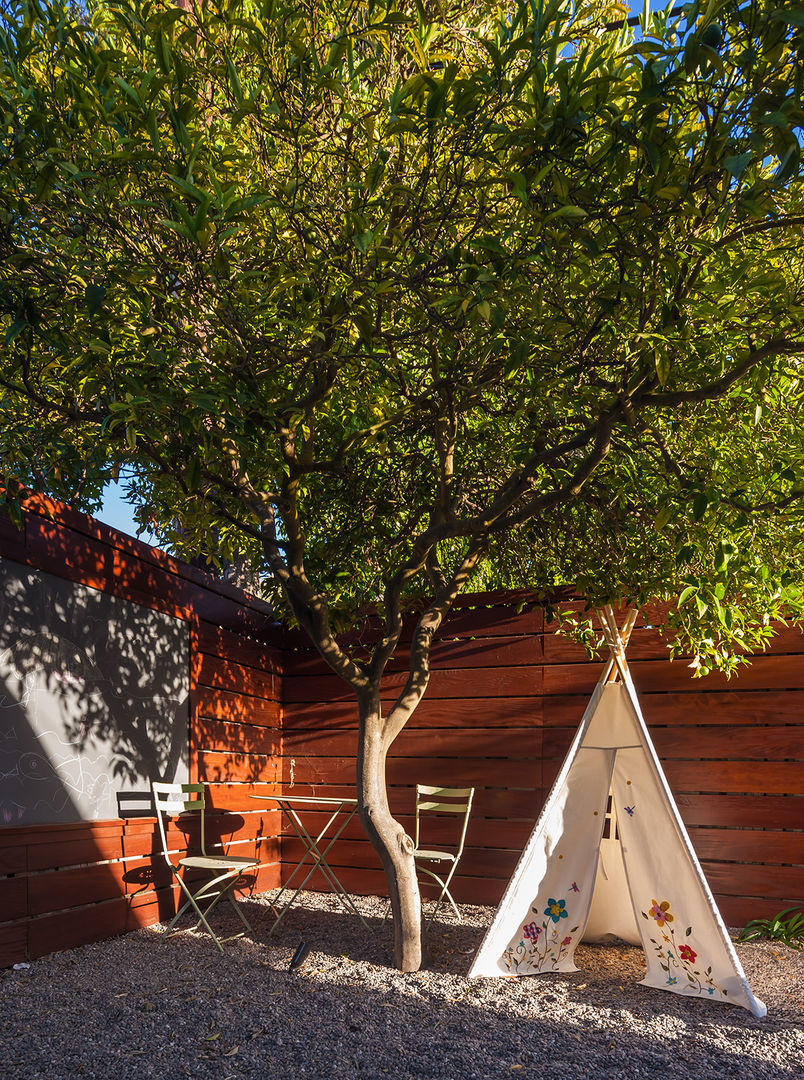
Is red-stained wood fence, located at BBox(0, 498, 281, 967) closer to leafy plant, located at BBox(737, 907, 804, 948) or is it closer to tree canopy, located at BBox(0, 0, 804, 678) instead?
tree canopy, located at BBox(0, 0, 804, 678)

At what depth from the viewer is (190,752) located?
17.9 ft

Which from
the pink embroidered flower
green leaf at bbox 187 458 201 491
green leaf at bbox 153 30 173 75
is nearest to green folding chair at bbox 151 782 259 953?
the pink embroidered flower

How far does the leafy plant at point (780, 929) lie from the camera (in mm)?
4527

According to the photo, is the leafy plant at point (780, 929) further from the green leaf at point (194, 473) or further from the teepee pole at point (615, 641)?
the green leaf at point (194, 473)

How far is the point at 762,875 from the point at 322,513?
3.43 metres

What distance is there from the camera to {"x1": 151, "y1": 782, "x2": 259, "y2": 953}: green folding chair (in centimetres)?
448

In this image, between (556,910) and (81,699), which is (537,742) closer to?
(556,910)

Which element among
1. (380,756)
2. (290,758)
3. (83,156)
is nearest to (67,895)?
(380,756)

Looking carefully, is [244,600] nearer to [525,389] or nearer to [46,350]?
[46,350]

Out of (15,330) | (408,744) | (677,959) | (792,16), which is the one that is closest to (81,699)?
(408,744)

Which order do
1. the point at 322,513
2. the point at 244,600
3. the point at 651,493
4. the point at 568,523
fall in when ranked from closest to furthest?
the point at 651,493, the point at 568,523, the point at 322,513, the point at 244,600

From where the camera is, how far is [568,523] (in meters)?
4.65

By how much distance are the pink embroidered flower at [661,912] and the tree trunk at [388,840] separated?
44.6 inches

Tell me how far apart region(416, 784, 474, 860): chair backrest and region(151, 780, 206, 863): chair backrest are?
4.80 ft
